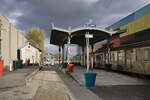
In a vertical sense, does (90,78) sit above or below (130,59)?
below

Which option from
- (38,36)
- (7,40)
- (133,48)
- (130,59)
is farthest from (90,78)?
(38,36)

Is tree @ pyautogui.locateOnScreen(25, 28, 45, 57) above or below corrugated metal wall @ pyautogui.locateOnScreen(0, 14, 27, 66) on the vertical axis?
above

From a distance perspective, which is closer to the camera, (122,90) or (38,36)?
(122,90)

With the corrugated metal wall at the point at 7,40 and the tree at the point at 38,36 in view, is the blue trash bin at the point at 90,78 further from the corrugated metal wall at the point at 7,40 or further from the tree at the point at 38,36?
the tree at the point at 38,36

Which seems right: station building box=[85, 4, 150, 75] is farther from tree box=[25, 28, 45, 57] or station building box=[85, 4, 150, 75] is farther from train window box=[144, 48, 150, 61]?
tree box=[25, 28, 45, 57]

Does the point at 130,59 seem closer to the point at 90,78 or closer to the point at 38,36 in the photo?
the point at 90,78

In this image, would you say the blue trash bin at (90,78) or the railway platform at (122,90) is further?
the blue trash bin at (90,78)

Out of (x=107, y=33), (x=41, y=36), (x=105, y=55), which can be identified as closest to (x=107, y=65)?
(x=105, y=55)

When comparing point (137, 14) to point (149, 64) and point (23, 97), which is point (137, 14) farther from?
point (23, 97)

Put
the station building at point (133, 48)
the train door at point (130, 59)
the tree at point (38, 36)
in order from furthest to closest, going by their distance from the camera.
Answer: the tree at point (38, 36) → the train door at point (130, 59) → the station building at point (133, 48)

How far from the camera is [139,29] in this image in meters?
23.5

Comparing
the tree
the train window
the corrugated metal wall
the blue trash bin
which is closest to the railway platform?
the blue trash bin

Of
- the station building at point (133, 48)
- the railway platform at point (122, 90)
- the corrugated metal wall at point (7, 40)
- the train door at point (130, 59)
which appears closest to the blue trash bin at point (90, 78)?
the railway platform at point (122, 90)

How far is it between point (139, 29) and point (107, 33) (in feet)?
13.8
